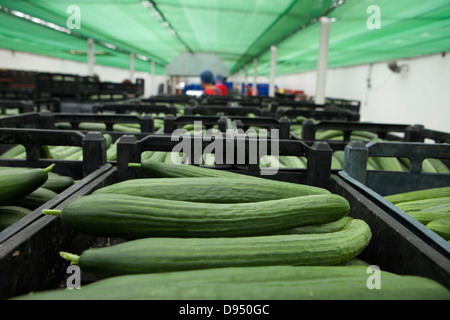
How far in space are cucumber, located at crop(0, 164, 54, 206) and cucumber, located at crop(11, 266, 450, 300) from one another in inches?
17.6

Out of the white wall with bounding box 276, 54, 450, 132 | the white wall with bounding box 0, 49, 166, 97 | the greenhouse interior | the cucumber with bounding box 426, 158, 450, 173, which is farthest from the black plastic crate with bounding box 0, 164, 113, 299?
the white wall with bounding box 0, 49, 166, 97

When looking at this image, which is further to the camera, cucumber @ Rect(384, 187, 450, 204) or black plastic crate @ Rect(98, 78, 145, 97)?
black plastic crate @ Rect(98, 78, 145, 97)

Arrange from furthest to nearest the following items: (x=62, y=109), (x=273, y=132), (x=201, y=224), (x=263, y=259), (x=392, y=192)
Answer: (x=62, y=109) → (x=273, y=132) → (x=392, y=192) → (x=201, y=224) → (x=263, y=259)

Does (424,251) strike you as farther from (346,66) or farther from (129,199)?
(346,66)

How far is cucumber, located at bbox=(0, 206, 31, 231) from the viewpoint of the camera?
3.16 feet

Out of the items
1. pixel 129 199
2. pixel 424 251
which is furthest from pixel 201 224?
pixel 424 251

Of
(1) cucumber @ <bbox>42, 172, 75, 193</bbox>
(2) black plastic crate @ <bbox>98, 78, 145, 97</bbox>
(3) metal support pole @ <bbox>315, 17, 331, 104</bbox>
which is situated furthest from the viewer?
(2) black plastic crate @ <bbox>98, 78, 145, 97</bbox>

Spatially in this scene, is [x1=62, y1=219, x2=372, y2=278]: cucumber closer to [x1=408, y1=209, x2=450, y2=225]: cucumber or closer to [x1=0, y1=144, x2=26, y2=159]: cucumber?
[x1=408, y1=209, x2=450, y2=225]: cucumber

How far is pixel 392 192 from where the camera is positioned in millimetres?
1657

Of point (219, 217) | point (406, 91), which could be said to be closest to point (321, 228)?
point (219, 217)

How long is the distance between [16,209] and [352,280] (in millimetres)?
1005

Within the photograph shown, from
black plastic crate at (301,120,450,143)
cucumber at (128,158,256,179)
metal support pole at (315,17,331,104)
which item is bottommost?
cucumber at (128,158,256,179)

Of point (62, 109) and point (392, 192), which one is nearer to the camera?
point (392, 192)

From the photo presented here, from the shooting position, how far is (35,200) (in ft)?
3.74
